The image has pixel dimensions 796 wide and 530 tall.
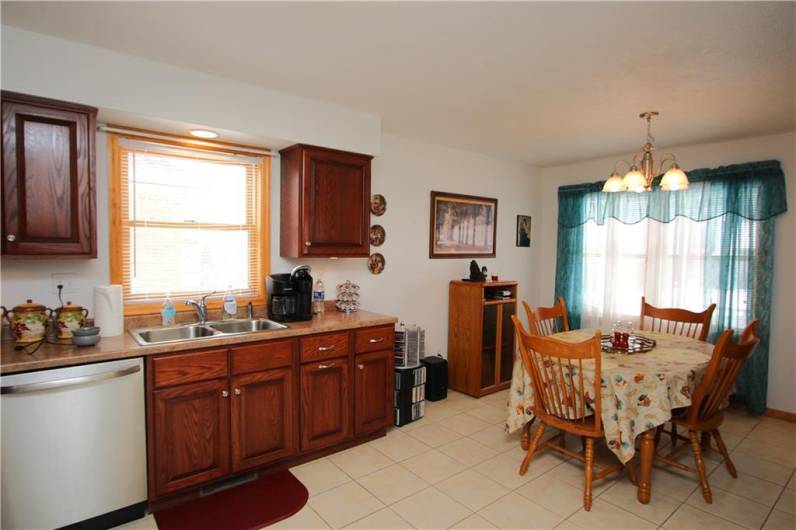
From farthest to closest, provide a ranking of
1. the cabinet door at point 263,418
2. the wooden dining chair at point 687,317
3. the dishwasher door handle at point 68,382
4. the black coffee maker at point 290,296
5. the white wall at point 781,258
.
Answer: the white wall at point 781,258 → the wooden dining chair at point 687,317 → the black coffee maker at point 290,296 → the cabinet door at point 263,418 → the dishwasher door handle at point 68,382

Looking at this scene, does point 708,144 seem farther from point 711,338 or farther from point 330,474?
point 330,474

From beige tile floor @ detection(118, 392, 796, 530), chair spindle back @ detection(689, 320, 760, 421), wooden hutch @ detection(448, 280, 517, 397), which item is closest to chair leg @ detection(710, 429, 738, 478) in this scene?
beige tile floor @ detection(118, 392, 796, 530)

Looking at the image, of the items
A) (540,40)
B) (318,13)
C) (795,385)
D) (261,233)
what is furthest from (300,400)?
(795,385)

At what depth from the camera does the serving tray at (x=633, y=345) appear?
2798 millimetres

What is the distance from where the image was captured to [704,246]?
4012 mm

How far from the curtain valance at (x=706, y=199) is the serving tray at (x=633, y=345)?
1.72m

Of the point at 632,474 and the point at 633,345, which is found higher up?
the point at 633,345

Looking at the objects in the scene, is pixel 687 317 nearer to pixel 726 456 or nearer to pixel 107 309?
pixel 726 456

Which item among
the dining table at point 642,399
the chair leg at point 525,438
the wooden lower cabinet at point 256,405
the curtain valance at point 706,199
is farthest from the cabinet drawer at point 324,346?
the curtain valance at point 706,199

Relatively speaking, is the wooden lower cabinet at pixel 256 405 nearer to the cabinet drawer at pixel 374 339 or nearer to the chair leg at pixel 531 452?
the cabinet drawer at pixel 374 339

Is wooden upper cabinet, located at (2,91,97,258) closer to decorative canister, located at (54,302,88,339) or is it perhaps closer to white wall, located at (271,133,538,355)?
decorative canister, located at (54,302,88,339)

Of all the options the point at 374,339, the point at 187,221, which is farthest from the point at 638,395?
the point at 187,221

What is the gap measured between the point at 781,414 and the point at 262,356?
172 inches

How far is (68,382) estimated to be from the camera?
1941 millimetres
